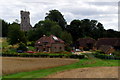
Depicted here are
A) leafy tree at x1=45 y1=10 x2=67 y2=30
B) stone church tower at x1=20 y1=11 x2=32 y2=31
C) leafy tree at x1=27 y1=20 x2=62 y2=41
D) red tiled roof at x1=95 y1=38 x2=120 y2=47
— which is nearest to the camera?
red tiled roof at x1=95 y1=38 x2=120 y2=47

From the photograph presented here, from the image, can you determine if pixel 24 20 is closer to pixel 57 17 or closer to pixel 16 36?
pixel 57 17

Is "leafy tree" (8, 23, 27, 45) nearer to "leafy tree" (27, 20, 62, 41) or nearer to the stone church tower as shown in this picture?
"leafy tree" (27, 20, 62, 41)

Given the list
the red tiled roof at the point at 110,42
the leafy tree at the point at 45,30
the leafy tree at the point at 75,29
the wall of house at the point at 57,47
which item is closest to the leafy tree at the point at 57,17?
the leafy tree at the point at 75,29

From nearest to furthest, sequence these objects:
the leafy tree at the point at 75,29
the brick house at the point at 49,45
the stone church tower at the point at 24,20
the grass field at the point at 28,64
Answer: the grass field at the point at 28,64, the brick house at the point at 49,45, the leafy tree at the point at 75,29, the stone church tower at the point at 24,20

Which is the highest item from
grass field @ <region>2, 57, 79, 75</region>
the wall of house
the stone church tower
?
the stone church tower

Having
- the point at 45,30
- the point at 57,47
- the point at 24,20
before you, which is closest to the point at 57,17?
the point at 24,20

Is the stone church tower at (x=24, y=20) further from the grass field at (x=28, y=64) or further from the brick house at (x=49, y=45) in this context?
the grass field at (x=28, y=64)

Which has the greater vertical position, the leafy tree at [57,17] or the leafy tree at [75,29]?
the leafy tree at [57,17]

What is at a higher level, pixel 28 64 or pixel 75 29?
pixel 75 29

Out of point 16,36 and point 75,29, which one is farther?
point 75,29

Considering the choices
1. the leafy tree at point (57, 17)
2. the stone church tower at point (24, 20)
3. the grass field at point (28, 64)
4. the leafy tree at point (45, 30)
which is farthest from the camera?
the stone church tower at point (24, 20)

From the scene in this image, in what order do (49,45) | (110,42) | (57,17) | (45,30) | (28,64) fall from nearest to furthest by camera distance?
1. (28,64)
2. (49,45)
3. (110,42)
4. (45,30)
5. (57,17)

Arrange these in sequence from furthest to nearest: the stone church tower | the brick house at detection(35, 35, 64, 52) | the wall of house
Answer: the stone church tower
the wall of house
the brick house at detection(35, 35, 64, 52)

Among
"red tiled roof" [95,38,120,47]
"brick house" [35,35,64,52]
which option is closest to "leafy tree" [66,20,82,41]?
"red tiled roof" [95,38,120,47]
